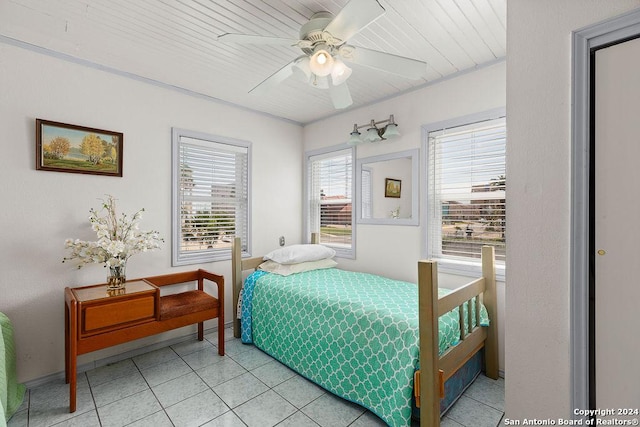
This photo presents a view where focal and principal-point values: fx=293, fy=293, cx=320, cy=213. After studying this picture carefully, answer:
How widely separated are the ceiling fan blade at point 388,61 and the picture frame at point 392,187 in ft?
4.44

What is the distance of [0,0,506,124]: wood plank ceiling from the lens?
1.77 m

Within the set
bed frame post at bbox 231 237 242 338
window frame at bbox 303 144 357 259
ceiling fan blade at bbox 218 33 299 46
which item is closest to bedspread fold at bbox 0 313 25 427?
bed frame post at bbox 231 237 242 338

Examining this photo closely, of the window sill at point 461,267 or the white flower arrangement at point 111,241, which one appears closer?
the white flower arrangement at point 111,241

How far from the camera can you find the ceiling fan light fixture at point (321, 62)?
5.67 ft

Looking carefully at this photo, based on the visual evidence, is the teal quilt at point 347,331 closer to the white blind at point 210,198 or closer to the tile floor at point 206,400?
the tile floor at point 206,400

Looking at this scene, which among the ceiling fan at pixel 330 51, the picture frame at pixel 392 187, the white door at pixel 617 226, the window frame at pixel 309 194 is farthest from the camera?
the window frame at pixel 309 194

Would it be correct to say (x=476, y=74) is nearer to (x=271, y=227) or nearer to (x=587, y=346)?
(x=587, y=346)

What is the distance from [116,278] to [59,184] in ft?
2.86

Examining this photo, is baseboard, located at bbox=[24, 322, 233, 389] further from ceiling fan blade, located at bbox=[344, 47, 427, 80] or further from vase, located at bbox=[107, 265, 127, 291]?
ceiling fan blade, located at bbox=[344, 47, 427, 80]

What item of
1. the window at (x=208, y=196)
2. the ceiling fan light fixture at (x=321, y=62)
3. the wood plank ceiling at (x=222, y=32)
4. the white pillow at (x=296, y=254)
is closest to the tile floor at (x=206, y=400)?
the white pillow at (x=296, y=254)

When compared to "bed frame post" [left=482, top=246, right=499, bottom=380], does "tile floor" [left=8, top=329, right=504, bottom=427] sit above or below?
below

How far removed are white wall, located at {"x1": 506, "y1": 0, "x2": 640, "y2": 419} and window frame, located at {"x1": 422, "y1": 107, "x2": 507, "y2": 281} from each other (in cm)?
141

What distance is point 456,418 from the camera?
1.87 meters

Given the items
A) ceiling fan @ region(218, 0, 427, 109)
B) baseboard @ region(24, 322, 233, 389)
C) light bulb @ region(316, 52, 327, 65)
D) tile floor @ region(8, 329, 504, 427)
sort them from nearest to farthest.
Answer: ceiling fan @ region(218, 0, 427, 109) < light bulb @ region(316, 52, 327, 65) < tile floor @ region(8, 329, 504, 427) < baseboard @ region(24, 322, 233, 389)
